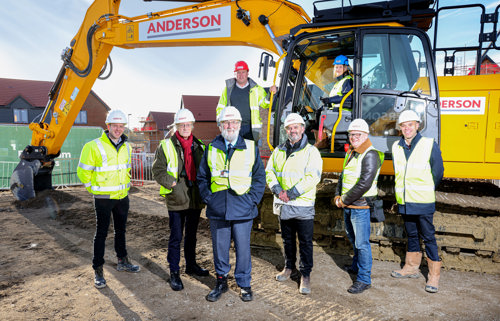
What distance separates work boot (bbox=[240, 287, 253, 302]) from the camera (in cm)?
345

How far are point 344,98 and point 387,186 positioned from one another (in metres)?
1.42

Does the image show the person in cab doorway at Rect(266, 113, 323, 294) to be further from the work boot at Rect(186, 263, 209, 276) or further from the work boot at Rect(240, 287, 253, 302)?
the work boot at Rect(186, 263, 209, 276)

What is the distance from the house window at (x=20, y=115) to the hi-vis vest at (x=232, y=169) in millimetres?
33351

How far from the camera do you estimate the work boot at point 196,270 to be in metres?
4.11

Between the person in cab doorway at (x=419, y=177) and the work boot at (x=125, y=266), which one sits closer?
the person in cab doorway at (x=419, y=177)

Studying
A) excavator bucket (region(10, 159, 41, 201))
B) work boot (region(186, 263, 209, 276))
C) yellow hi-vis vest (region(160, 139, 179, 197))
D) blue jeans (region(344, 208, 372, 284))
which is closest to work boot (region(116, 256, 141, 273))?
work boot (region(186, 263, 209, 276))

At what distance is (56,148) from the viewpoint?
786cm

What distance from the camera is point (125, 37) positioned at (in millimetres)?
6352

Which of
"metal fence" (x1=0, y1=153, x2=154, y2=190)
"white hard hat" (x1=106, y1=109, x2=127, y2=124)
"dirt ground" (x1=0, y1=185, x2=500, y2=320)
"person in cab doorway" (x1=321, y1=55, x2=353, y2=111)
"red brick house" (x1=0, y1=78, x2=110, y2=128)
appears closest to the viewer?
"dirt ground" (x1=0, y1=185, x2=500, y2=320)

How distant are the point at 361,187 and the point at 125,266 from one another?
3275 millimetres

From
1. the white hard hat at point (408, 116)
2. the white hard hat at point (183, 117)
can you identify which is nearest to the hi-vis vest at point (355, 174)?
the white hard hat at point (408, 116)

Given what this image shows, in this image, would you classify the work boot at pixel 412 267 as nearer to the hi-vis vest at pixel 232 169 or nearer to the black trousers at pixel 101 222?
the hi-vis vest at pixel 232 169

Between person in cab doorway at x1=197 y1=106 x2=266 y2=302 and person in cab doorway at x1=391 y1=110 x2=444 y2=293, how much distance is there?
1.74m

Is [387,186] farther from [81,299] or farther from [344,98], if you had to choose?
[81,299]
